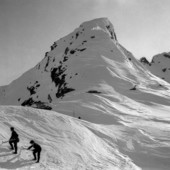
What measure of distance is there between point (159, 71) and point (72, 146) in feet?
426

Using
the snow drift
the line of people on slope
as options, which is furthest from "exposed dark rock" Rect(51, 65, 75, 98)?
the line of people on slope

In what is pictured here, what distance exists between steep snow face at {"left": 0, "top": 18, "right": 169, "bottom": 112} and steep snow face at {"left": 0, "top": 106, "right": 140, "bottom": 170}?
672 inches

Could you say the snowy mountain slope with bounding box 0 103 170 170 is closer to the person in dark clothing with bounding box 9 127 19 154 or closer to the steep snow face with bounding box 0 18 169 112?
the person in dark clothing with bounding box 9 127 19 154

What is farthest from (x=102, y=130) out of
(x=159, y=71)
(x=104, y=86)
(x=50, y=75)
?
(x=159, y=71)

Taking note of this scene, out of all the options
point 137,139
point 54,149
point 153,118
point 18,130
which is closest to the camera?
point 54,149

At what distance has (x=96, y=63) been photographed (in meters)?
77.1

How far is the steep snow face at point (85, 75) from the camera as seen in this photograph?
193 feet

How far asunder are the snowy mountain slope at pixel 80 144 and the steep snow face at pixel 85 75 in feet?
54.8

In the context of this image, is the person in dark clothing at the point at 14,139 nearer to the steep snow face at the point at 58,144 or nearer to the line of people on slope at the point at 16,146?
the line of people on slope at the point at 16,146

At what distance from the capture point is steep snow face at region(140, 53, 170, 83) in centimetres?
14027

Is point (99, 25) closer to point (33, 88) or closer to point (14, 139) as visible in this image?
point (33, 88)

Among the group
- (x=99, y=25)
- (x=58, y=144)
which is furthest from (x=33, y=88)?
(x=58, y=144)

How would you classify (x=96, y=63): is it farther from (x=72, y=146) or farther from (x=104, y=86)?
(x=72, y=146)

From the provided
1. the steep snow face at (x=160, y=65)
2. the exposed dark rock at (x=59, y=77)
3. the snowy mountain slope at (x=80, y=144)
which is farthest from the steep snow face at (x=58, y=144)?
the steep snow face at (x=160, y=65)
